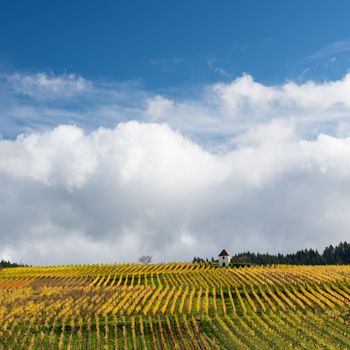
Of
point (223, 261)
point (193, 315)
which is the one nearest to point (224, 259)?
point (223, 261)

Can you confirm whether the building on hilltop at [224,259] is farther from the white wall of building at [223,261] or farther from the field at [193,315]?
the field at [193,315]

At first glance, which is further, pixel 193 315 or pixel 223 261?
pixel 223 261

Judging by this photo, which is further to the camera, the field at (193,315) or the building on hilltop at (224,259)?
the building on hilltop at (224,259)

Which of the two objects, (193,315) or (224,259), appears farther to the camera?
(224,259)

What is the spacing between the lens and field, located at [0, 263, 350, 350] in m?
50.1

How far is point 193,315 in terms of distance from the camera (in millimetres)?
60875

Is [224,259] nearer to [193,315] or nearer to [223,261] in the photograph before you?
[223,261]

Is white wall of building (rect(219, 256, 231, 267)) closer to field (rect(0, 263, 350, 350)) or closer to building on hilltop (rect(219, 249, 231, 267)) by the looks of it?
building on hilltop (rect(219, 249, 231, 267))

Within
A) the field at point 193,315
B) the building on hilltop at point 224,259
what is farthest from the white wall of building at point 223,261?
the field at point 193,315

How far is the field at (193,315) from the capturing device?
5006 centimetres

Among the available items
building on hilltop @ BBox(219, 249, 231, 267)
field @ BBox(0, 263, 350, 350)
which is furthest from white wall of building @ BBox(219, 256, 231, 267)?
field @ BBox(0, 263, 350, 350)

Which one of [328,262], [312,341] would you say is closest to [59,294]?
[312,341]

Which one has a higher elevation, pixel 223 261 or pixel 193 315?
pixel 223 261

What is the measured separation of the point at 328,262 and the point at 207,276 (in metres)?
104
